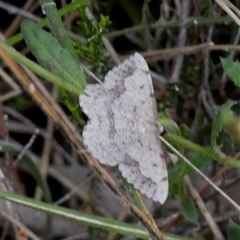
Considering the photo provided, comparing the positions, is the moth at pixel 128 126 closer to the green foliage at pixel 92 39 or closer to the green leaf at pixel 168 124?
the green leaf at pixel 168 124

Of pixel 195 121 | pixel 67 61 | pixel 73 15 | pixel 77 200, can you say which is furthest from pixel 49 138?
pixel 67 61

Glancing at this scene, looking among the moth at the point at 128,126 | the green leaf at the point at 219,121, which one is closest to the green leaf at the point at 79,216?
the moth at the point at 128,126

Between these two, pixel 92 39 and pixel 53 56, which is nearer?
pixel 53 56

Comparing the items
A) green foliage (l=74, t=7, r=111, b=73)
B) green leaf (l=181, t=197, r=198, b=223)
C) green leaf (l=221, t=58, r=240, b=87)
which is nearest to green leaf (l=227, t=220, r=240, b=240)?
green leaf (l=181, t=197, r=198, b=223)

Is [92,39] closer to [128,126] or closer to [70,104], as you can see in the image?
[70,104]

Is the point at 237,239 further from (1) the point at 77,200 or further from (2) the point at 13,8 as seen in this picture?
(2) the point at 13,8

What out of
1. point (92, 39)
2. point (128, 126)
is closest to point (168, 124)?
point (128, 126)
